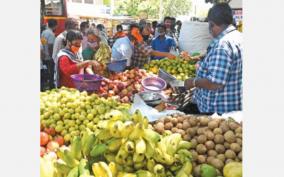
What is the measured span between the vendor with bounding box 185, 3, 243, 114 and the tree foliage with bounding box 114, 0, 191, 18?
807 cm

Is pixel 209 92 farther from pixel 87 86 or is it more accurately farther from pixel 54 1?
pixel 54 1

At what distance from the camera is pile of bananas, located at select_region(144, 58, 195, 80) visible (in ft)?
22.1

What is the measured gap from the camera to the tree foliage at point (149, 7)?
39.5 feet

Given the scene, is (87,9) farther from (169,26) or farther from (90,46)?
(90,46)

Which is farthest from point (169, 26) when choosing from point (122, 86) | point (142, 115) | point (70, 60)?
point (142, 115)

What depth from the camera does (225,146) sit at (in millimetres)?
2656

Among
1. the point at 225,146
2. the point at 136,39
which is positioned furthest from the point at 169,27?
the point at 225,146

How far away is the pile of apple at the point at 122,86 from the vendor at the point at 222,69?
61.8 inches

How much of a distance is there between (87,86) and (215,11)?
1876 mm

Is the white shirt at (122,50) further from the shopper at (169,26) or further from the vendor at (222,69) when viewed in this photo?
the vendor at (222,69)

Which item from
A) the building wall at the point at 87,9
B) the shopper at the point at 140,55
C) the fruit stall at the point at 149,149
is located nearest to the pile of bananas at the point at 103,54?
the shopper at the point at 140,55

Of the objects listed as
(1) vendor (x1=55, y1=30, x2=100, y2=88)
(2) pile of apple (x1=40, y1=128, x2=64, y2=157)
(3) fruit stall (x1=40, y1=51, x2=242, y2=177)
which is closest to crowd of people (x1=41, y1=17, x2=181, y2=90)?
(1) vendor (x1=55, y1=30, x2=100, y2=88)

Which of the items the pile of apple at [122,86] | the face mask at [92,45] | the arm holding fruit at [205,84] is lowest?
the pile of apple at [122,86]

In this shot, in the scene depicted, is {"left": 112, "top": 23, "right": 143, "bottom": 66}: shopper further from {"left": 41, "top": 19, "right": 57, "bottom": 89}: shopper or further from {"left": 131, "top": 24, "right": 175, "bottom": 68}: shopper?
{"left": 41, "top": 19, "right": 57, "bottom": 89}: shopper
